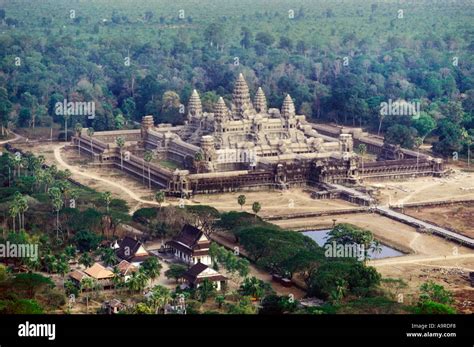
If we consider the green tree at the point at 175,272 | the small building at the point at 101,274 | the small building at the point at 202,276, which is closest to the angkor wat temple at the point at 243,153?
the green tree at the point at 175,272

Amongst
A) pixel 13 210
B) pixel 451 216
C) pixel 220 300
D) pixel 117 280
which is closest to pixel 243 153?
pixel 451 216

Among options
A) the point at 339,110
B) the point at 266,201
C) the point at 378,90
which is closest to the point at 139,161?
the point at 266,201

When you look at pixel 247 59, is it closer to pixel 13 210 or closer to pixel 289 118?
pixel 289 118

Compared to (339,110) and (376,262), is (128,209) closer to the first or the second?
(376,262)

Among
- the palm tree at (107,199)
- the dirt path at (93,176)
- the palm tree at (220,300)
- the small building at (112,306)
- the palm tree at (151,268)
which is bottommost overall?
the dirt path at (93,176)

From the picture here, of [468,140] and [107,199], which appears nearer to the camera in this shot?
[107,199]

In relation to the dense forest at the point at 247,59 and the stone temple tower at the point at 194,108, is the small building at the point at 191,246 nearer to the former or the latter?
the stone temple tower at the point at 194,108
